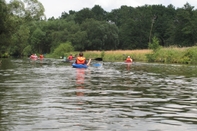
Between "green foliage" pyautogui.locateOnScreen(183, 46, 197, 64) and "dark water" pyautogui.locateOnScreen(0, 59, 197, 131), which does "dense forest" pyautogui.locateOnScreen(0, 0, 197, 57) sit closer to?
"green foliage" pyautogui.locateOnScreen(183, 46, 197, 64)

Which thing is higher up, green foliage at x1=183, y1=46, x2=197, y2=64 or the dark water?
green foliage at x1=183, y1=46, x2=197, y2=64

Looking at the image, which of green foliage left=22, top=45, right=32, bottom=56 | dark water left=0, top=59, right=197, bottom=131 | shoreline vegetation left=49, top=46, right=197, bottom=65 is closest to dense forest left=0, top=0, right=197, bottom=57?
green foliage left=22, top=45, right=32, bottom=56

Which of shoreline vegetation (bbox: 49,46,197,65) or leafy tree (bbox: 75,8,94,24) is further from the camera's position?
leafy tree (bbox: 75,8,94,24)

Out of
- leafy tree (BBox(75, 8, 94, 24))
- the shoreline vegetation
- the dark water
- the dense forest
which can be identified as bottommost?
the dark water

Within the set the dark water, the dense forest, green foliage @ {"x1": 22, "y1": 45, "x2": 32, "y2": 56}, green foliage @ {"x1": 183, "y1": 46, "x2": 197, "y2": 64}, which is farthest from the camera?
green foliage @ {"x1": 22, "y1": 45, "x2": 32, "y2": 56}

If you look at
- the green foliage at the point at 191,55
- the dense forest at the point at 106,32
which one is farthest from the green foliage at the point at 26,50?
the green foliage at the point at 191,55

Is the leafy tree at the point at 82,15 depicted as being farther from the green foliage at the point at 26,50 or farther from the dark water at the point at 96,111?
the dark water at the point at 96,111

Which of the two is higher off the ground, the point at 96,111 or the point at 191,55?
the point at 191,55

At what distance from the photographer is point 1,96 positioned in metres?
10.2

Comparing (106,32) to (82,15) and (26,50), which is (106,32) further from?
(82,15)

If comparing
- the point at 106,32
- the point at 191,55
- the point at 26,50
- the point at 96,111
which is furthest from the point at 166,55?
the point at 26,50

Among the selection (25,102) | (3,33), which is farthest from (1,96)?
(3,33)

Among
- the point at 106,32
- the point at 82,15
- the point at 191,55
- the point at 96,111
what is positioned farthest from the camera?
the point at 82,15

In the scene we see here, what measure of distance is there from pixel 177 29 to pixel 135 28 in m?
14.4
